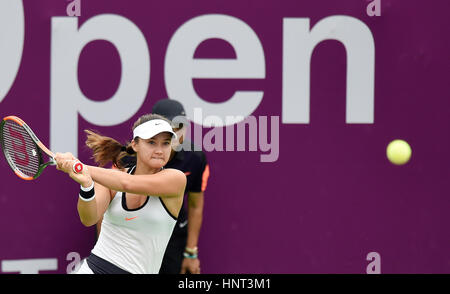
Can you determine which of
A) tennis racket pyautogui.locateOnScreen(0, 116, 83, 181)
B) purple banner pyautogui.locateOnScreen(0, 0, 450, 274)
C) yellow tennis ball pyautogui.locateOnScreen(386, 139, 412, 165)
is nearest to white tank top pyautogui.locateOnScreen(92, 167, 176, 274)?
tennis racket pyautogui.locateOnScreen(0, 116, 83, 181)

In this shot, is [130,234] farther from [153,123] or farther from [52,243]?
[52,243]

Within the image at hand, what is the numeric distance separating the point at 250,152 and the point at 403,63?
3.81ft

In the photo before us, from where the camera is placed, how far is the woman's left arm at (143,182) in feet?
12.0

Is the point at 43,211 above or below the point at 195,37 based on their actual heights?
below

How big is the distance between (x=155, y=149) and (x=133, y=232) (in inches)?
15.5

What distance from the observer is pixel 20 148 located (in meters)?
4.00

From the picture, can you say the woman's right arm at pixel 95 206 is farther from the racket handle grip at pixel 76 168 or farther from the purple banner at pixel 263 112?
the purple banner at pixel 263 112

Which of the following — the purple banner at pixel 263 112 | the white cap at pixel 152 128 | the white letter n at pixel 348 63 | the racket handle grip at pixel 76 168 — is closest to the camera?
the racket handle grip at pixel 76 168

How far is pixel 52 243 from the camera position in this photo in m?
5.25

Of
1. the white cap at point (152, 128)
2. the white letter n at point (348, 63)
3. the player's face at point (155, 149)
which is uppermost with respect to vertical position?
the white letter n at point (348, 63)

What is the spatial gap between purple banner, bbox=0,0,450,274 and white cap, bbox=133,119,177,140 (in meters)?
1.44

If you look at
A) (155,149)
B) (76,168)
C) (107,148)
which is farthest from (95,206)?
(107,148)

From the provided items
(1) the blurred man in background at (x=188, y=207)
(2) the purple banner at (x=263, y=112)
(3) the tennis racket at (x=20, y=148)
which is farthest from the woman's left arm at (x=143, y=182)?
(2) the purple banner at (x=263, y=112)
